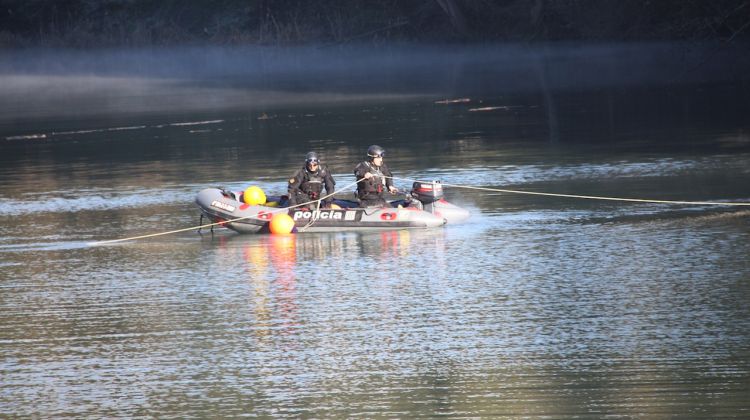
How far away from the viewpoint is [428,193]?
2047 centimetres

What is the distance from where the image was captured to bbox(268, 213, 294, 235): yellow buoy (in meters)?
20.1

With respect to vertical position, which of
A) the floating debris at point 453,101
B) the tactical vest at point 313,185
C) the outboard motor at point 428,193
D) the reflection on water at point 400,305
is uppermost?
the floating debris at point 453,101

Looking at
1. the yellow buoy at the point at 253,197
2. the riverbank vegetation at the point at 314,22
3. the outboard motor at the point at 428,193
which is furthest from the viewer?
the riverbank vegetation at the point at 314,22

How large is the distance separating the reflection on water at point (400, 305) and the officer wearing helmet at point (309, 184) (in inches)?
30.0

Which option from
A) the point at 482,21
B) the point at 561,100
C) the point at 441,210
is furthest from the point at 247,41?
the point at 441,210

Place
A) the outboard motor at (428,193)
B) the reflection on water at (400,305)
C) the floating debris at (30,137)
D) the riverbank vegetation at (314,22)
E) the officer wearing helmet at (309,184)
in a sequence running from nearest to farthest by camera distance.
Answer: the reflection on water at (400,305)
the outboard motor at (428,193)
the officer wearing helmet at (309,184)
the floating debris at (30,137)
the riverbank vegetation at (314,22)

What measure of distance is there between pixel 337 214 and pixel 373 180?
0.91 metres

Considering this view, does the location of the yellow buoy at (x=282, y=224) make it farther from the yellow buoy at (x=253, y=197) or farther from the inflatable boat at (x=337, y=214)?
the yellow buoy at (x=253, y=197)

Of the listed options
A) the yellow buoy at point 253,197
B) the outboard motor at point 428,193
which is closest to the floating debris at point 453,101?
the yellow buoy at point 253,197

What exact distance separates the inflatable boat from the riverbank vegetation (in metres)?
45.5

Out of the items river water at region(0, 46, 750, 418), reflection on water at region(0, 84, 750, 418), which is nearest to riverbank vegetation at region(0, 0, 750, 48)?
river water at region(0, 46, 750, 418)

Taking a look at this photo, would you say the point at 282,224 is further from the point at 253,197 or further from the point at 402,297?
the point at 402,297

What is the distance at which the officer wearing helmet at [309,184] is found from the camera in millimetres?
20656

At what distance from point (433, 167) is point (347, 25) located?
48.8 metres
